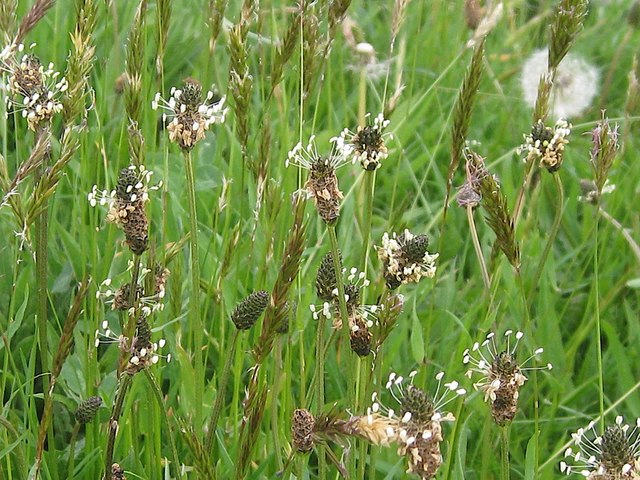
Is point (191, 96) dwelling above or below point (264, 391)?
above

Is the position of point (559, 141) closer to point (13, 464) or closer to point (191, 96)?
point (191, 96)

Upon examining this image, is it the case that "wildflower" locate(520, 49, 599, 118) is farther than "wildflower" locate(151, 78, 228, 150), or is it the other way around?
"wildflower" locate(520, 49, 599, 118)

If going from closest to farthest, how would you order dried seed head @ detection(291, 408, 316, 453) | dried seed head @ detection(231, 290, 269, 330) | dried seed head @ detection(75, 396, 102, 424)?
1. dried seed head @ detection(291, 408, 316, 453)
2. dried seed head @ detection(231, 290, 269, 330)
3. dried seed head @ detection(75, 396, 102, 424)

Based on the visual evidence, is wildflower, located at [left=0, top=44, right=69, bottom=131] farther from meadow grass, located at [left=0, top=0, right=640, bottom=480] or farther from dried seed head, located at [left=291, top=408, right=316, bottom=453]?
dried seed head, located at [left=291, top=408, right=316, bottom=453]

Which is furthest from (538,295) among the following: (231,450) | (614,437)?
(614,437)

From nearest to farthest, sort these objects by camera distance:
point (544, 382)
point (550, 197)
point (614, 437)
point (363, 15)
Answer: point (614, 437) → point (544, 382) → point (550, 197) → point (363, 15)

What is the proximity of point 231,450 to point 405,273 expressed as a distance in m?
0.60

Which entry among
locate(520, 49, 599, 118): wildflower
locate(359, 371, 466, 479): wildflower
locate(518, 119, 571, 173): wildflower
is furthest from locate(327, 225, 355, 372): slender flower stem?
locate(520, 49, 599, 118): wildflower

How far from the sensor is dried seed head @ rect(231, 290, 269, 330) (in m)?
1.39

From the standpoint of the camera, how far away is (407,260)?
4.24 feet

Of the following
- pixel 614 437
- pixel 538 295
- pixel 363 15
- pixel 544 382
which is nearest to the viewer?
pixel 614 437

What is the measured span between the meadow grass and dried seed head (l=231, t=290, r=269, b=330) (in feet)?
0.13

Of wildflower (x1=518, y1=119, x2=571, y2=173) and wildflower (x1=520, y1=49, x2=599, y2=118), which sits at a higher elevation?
wildflower (x1=520, y1=49, x2=599, y2=118)

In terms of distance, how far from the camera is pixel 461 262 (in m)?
2.61
